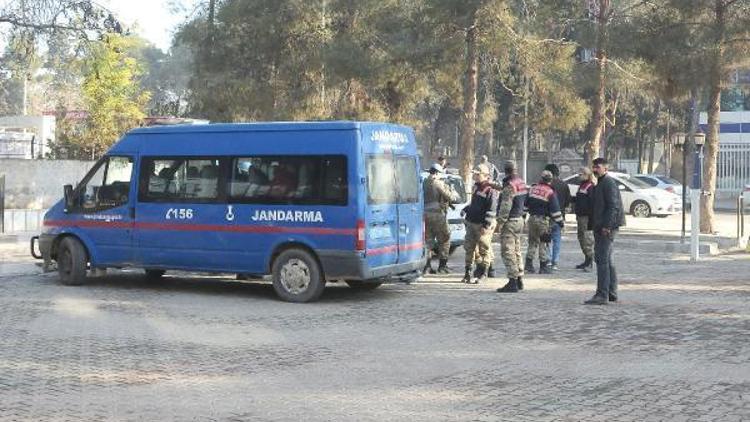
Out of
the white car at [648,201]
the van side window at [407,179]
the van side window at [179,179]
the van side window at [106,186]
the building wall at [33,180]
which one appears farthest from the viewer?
the white car at [648,201]

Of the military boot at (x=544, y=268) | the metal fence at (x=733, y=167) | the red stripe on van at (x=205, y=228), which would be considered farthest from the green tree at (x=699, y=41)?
the metal fence at (x=733, y=167)

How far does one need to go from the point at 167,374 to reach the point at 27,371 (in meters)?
1.25

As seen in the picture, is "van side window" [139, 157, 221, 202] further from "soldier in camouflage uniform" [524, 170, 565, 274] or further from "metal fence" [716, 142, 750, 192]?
"metal fence" [716, 142, 750, 192]

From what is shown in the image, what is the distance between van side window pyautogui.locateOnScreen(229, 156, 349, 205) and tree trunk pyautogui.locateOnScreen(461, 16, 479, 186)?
1078 centimetres

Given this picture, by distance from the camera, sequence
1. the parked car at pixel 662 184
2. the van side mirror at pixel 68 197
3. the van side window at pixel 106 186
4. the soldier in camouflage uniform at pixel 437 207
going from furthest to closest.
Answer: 1. the parked car at pixel 662 184
2. the soldier in camouflage uniform at pixel 437 207
3. the van side mirror at pixel 68 197
4. the van side window at pixel 106 186

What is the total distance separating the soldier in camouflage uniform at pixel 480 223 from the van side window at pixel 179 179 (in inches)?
153

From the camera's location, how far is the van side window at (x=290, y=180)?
11.5 meters

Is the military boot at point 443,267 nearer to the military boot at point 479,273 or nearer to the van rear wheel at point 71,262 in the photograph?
the military boot at point 479,273

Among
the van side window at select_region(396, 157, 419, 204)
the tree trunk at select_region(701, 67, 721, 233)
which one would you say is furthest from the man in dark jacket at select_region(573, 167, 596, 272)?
the tree trunk at select_region(701, 67, 721, 233)

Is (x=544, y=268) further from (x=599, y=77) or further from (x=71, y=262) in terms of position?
(x=599, y=77)

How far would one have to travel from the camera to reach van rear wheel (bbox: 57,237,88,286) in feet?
44.0

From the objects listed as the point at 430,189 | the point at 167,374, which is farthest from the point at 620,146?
the point at 167,374

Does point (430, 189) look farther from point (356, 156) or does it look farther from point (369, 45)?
point (369, 45)

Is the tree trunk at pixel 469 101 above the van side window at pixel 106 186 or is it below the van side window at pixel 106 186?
above
